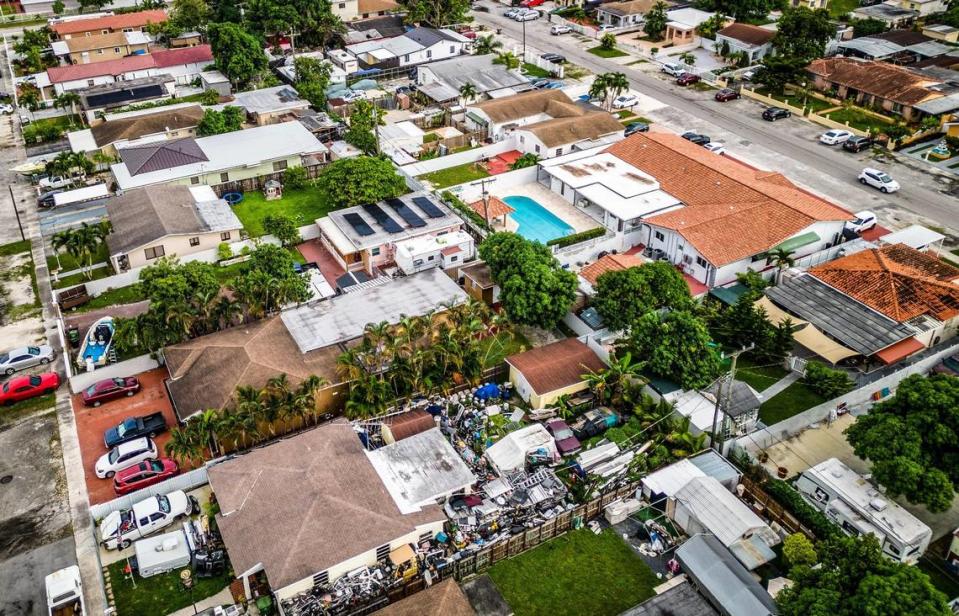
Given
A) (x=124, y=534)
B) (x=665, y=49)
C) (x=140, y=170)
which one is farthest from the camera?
(x=665, y=49)

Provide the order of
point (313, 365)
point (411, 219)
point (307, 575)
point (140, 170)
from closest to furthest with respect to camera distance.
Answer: point (307, 575)
point (313, 365)
point (411, 219)
point (140, 170)

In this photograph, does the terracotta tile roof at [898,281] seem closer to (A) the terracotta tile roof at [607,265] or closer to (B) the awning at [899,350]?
(B) the awning at [899,350]

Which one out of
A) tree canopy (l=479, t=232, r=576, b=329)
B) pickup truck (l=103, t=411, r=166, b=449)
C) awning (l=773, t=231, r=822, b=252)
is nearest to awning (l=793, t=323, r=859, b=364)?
awning (l=773, t=231, r=822, b=252)

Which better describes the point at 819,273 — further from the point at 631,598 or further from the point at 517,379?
the point at 631,598

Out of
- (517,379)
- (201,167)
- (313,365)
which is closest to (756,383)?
(517,379)

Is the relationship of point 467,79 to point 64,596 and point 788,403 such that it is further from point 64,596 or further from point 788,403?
point 64,596

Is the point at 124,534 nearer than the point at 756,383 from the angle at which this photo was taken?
Yes

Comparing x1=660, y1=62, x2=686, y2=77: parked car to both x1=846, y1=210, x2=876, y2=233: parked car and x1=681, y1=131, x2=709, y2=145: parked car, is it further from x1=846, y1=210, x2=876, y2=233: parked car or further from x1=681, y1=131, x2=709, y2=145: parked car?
x1=846, y1=210, x2=876, y2=233: parked car
